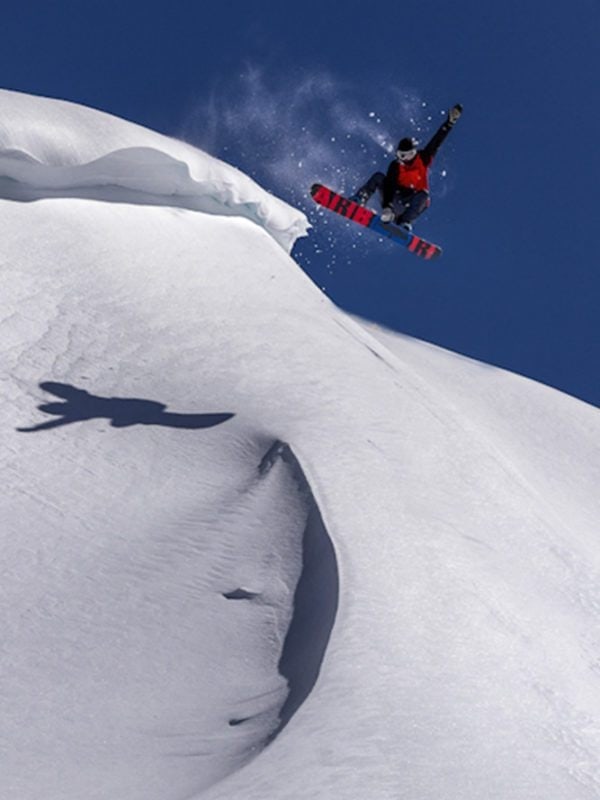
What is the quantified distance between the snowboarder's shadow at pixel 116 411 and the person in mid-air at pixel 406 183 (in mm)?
3671

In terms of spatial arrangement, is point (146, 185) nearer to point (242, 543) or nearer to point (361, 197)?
point (361, 197)

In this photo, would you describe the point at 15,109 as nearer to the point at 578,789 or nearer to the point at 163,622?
the point at 163,622

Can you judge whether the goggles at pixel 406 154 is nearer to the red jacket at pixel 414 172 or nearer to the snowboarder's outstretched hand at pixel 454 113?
the red jacket at pixel 414 172

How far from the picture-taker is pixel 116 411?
6.10m

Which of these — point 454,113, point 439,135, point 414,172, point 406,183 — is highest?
point 454,113

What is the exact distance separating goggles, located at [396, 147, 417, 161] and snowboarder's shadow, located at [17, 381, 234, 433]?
3.66 m

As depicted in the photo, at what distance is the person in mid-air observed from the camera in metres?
9.19

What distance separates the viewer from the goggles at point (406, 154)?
9172mm

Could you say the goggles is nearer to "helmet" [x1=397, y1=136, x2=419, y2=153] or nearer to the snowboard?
"helmet" [x1=397, y1=136, x2=419, y2=153]

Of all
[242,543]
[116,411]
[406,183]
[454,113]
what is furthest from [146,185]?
[242,543]

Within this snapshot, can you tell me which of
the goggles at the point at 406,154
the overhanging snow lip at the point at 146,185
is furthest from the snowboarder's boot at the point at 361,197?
the overhanging snow lip at the point at 146,185

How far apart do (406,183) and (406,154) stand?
0.24m

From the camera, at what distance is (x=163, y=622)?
4.13m

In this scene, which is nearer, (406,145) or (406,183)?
(406,145)
